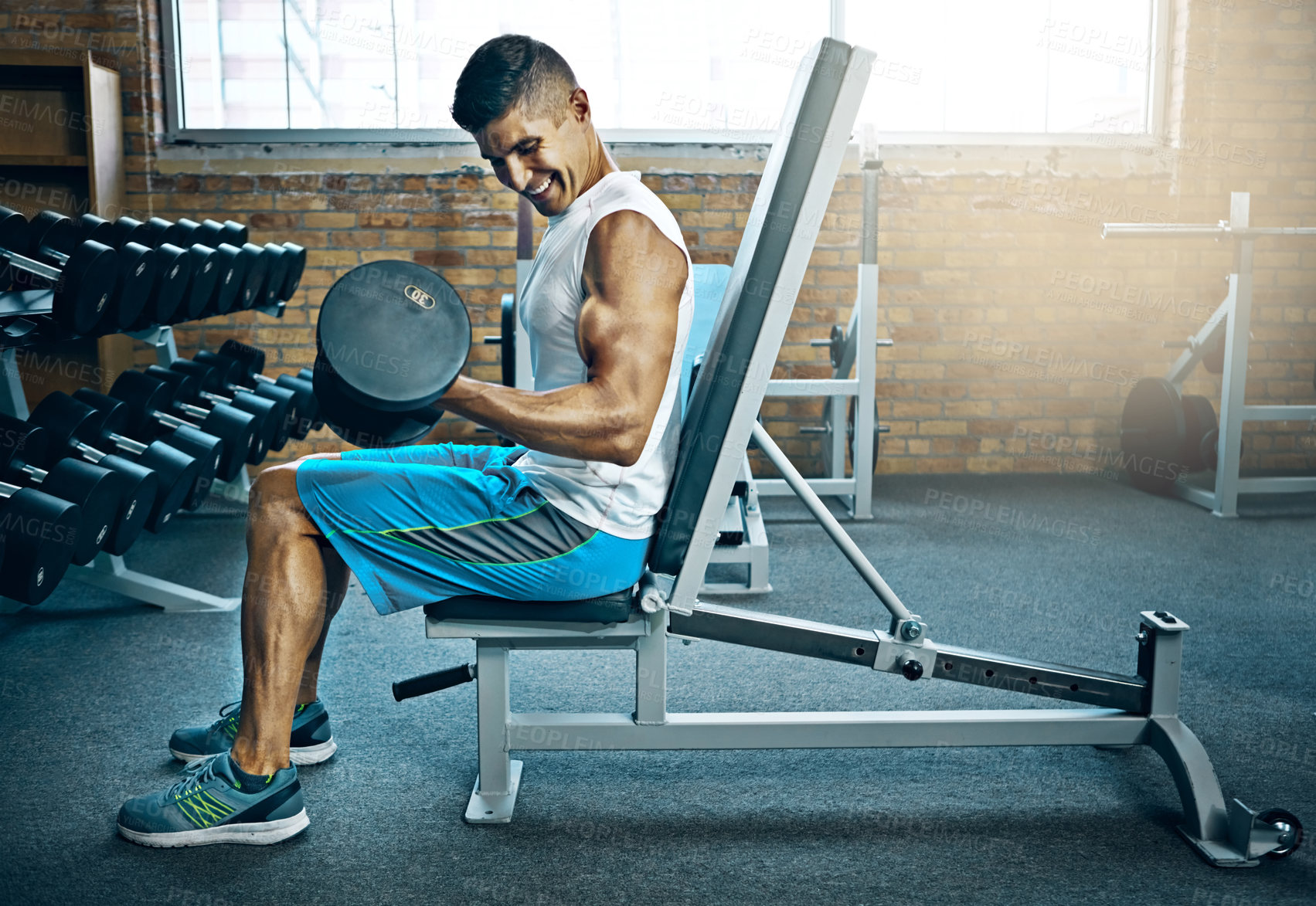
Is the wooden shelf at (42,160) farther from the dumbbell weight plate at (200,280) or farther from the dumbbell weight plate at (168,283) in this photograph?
the dumbbell weight plate at (168,283)

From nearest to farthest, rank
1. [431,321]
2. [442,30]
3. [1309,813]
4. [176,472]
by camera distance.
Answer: [431,321], [1309,813], [176,472], [442,30]

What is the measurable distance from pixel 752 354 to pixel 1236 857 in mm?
977

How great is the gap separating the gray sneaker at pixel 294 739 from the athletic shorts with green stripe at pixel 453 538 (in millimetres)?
442

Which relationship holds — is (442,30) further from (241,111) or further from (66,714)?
(66,714)

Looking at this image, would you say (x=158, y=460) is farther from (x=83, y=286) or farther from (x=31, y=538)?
(x=31, y=538)

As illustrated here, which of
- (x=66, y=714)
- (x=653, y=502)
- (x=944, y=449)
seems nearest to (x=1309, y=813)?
(x=653, y=502)

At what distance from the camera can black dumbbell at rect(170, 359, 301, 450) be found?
2.90 meters

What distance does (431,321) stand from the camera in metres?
1.19

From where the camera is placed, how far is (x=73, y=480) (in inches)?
Result: 76.8

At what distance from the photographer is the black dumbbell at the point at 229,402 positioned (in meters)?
2.76

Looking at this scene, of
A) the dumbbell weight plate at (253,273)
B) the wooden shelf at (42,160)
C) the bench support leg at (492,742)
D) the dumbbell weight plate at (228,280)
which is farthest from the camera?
the wooden shelf at (42,160)

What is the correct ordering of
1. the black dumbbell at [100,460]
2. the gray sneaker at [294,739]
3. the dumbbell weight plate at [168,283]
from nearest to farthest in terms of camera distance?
the gray sneaker at [294,739] < the black dumbbell at [100,460] < the dumbbell weight plate at [168,283]

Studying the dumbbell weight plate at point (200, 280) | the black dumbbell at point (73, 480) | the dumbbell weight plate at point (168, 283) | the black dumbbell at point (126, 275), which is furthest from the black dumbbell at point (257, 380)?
the black dumbbell at point (73, 480)

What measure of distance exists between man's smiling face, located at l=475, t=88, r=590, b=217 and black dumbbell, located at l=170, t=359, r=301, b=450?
166 cm
